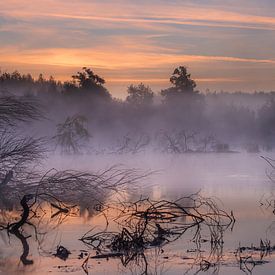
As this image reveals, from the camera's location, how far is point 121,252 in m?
10.3

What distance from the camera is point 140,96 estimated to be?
56594 millimetres

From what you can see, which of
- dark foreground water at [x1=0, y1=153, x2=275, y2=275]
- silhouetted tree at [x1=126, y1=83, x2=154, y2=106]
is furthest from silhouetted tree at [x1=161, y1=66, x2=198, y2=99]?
dark foreground water at [x1=0, y1=153, x2=275, y2=275]

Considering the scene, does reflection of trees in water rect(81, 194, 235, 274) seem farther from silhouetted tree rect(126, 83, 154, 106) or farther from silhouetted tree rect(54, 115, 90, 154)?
silhouetted tree rect(126, 83, 154, 106)

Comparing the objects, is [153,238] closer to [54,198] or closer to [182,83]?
[54,198]

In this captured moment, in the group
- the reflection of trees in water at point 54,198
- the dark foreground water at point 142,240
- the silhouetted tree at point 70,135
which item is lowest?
the dark foreground water at point 142,240

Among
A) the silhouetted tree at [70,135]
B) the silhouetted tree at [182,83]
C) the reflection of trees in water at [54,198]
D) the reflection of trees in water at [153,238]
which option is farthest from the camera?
the silhouetted tree at [182,83]

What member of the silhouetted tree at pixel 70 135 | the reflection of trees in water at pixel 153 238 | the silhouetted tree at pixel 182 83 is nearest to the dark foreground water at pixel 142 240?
the reflection of trees in water at pixel 153 238

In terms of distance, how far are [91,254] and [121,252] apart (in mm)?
362

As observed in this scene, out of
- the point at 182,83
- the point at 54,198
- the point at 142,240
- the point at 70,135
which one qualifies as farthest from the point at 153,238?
the point at 182,83

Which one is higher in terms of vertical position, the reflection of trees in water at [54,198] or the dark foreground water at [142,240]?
the reflection of trees in water at [54,198]

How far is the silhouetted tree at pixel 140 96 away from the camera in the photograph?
5522cm

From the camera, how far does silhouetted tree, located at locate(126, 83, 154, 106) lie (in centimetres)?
5522

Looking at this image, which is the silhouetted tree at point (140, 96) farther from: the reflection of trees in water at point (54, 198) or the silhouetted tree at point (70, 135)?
the reflection of trees in water at point (54, 198)

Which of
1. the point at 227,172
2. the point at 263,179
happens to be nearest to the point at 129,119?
the point at 227,172
